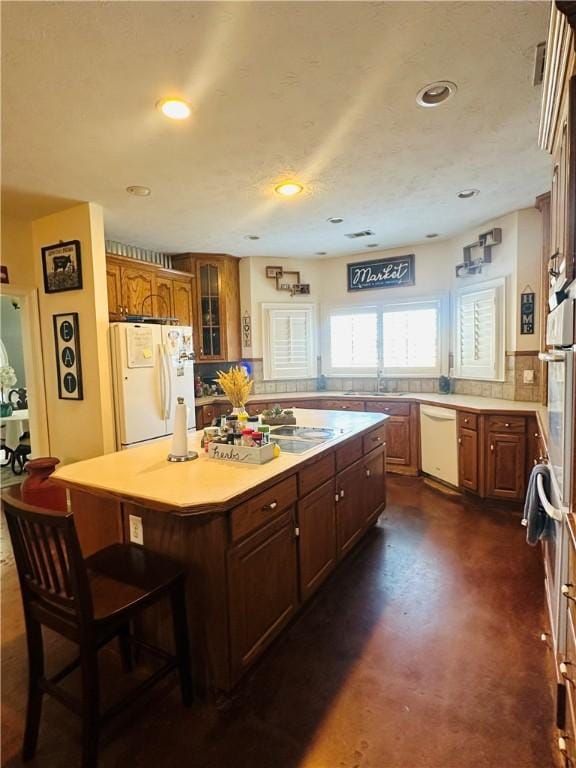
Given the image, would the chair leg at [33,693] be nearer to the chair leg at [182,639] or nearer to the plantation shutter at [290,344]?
the chair leg at [182,639]

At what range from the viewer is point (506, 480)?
3.53 m

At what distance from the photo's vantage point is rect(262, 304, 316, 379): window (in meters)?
5.43

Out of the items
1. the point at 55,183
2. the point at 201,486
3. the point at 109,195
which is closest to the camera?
the point at 201,486

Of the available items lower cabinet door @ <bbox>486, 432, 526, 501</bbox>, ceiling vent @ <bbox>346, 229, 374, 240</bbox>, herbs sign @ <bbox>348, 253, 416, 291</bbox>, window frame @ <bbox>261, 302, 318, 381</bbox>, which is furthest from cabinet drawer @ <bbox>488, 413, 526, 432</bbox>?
window frame @ <bbox>261, 302, 318, 381</bbox>

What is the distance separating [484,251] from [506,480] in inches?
90.0

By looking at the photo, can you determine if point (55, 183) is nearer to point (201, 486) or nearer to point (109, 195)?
point (109, 195)

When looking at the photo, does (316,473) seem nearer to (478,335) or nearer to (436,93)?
(436,93)

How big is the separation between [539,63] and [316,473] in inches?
84.8

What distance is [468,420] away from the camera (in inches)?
Answer: 148

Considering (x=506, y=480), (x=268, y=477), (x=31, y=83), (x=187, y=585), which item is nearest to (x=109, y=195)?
(x=31, y=83)

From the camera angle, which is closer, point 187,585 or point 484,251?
point 187,585

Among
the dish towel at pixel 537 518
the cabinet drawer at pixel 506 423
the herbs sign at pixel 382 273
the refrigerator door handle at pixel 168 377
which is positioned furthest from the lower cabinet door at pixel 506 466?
the refrigerator door handle at pixel 168 377

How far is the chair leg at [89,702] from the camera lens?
133 centimetres

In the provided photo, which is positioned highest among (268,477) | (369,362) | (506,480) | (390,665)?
(369,362)
